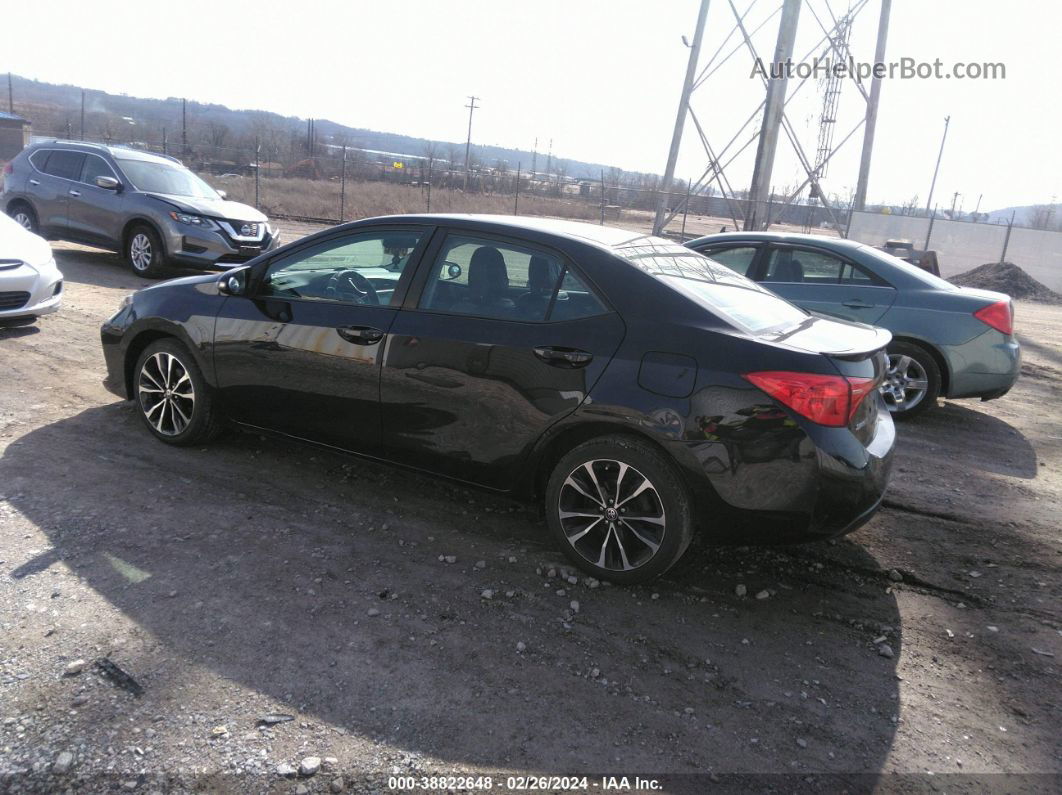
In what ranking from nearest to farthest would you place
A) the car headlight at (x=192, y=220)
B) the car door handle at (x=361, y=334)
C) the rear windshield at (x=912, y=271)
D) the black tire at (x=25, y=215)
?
1. the car door handle at (x=361, y=334)
2. the rear windshield at (x=912, y=271)
3. the car headlight at (x=192, y=220)
4. the black tire at (x=25, y=215)

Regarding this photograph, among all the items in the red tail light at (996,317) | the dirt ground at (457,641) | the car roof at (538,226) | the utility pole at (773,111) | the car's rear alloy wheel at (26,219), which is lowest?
the dirt ground at (457,641)

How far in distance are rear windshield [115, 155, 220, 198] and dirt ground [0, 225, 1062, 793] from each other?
26.8 feet

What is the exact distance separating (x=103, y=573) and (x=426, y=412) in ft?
5.43

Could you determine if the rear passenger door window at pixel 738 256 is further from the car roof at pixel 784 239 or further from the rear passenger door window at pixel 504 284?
the rear passenger door window at pixel 504 284

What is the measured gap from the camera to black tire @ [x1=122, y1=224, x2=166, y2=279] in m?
11.9

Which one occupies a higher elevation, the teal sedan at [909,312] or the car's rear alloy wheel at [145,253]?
the teal sedan at [909,312]

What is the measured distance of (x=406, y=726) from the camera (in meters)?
2.87

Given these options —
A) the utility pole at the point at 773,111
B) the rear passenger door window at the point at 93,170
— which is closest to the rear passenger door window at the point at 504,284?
the rear passenger door window at the point at 93,170

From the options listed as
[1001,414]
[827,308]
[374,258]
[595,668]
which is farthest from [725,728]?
[1001,414]

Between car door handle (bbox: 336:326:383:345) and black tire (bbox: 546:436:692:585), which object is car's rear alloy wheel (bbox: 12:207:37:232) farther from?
black tire (bbox: 546:436:692:585)

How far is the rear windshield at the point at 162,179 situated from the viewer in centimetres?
1241

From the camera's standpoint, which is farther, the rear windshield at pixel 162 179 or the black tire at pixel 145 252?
the rear windshield at pixel 162 179

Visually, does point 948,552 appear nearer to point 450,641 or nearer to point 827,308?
point 450,641

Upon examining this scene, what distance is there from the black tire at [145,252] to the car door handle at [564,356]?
9.68 metres
